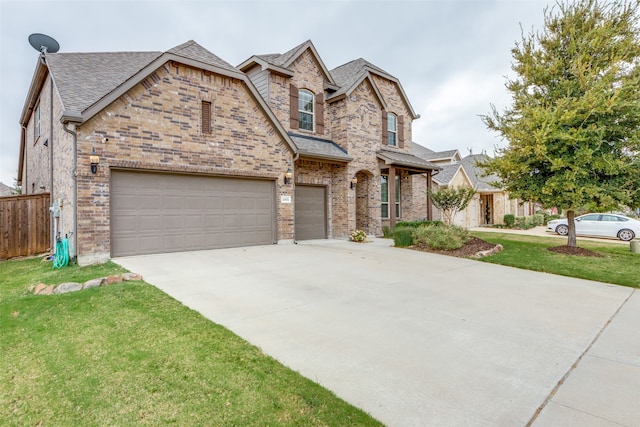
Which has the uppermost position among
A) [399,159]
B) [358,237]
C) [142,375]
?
[399,159]

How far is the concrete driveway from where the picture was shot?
2.49 m

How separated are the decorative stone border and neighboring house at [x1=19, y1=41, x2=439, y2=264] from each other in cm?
263

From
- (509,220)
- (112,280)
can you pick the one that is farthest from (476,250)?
(509,220)

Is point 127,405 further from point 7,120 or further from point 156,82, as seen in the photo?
point 7,120

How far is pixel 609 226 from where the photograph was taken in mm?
16922

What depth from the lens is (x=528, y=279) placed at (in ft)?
22.8

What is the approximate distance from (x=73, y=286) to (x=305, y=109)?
11.3 meters

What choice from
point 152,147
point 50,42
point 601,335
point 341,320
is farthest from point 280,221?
point 50,42

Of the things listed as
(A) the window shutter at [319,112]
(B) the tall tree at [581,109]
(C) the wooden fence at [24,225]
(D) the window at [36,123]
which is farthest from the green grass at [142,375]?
(D) the window at [36,123]

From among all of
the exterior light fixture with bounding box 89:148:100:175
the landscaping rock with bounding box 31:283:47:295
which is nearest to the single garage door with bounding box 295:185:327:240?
the exterior light fixture with bounding box 89:148:100:175

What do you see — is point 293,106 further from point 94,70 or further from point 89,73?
point 89,73

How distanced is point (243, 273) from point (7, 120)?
2957 cm

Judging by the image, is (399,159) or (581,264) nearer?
(581,264)

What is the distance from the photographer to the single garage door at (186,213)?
8.70 m
